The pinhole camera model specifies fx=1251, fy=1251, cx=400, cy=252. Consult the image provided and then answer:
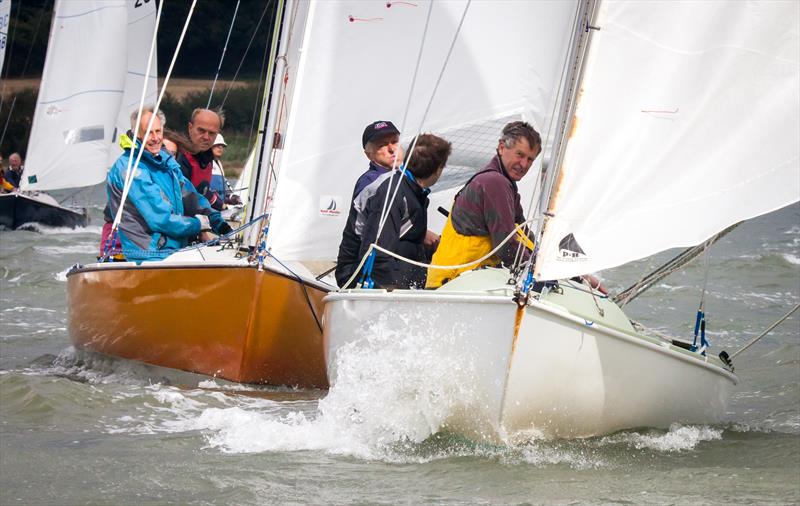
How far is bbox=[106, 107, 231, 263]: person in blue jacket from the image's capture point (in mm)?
6371

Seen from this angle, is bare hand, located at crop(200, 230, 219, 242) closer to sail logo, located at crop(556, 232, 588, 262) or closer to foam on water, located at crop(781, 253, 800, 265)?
sail logo, located at crop(556, 232, 588, 262)

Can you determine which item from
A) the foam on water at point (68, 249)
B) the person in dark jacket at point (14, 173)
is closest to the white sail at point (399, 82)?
the foam on water at point (68, 249)

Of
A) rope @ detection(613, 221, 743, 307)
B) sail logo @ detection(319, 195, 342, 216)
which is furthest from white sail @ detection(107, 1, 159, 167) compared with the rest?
rope @ detection(613, 221, 743, 307)

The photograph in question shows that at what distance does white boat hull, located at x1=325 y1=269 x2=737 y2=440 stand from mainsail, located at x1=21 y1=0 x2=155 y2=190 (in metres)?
13.7

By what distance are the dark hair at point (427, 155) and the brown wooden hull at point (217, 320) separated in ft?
3.63

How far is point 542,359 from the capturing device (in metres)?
4.34

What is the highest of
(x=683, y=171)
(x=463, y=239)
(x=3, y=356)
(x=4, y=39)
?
(x=4, y=39)

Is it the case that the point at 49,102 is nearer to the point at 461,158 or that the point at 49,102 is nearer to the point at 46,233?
the point at 46,233

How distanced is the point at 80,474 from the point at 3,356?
10.7 feet

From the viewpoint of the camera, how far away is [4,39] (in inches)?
771

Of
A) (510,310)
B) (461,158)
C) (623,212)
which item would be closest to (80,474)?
(510,310)

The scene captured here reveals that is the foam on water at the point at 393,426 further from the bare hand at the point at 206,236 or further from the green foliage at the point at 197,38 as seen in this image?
the green foliage at the point at 197,38

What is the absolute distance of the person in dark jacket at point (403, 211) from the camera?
5387 millimetres

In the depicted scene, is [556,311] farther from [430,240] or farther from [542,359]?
[430,240]
